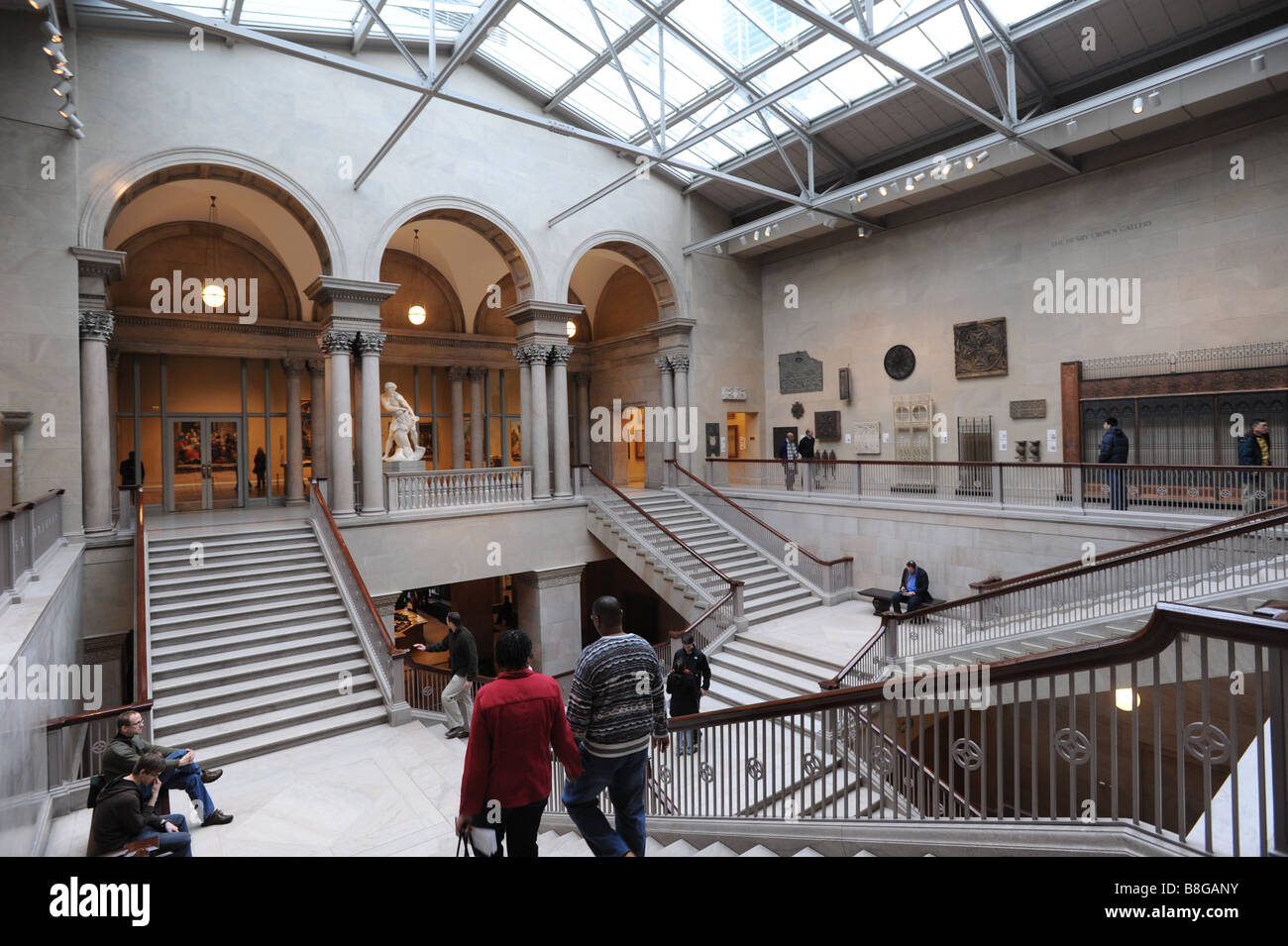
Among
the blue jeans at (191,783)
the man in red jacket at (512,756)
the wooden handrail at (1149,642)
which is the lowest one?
the blue jeans at (191,783)

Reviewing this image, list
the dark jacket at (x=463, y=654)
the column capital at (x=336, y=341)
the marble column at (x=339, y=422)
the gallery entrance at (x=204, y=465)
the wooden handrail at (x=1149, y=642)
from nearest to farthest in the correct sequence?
Result: the wooden handrail at (x=1149, y=642)
the dark jacket at (x=463, y=654)
the marble column at (x=339, y=422)
the column capital at (x=336, y=341)
the gallery entrance at (x=204, y=465)

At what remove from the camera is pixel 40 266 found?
11.1m

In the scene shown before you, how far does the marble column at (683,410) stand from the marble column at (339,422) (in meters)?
8.76

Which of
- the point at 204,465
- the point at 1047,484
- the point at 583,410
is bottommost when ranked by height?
the point at 1047,484

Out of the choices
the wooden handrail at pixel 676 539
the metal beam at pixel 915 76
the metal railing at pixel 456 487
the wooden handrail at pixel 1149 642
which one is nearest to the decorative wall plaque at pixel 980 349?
the metal beam at pixel 915 76

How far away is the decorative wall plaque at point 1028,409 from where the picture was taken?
14.7 m

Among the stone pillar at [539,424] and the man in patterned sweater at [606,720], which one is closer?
the man in patterned sweater at [606,720]

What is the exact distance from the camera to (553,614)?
16.0 metres

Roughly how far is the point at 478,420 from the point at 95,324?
1076 centimetres

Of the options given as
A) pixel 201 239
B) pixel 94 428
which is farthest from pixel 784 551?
pixel 201 239

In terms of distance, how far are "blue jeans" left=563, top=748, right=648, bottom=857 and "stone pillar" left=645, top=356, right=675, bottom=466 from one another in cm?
1565

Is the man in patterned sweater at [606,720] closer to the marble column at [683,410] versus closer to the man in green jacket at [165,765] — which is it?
the man in green jacket at [165,765]

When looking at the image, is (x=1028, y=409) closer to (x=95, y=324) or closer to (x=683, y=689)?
(x=683, y=689)

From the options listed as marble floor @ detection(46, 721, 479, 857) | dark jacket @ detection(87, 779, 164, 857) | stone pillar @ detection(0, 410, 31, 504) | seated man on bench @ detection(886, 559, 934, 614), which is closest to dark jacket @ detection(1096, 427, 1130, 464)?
seated man on bench @ detection(886, 559, 934, 614)
